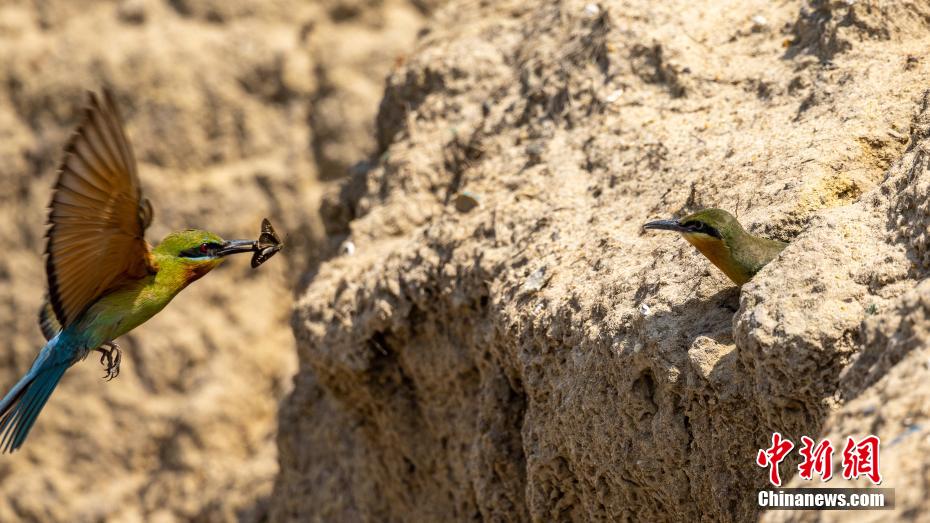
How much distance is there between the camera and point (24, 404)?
12.1ft

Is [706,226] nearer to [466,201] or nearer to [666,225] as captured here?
[666,225]

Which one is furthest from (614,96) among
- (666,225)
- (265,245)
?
(265,245)

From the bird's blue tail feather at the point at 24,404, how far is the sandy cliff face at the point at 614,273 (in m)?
0.86

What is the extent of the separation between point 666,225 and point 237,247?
1.40 metres

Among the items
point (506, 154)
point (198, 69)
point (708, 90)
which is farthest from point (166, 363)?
point (708, 90)

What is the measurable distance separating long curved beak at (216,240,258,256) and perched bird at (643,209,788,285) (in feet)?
4.56

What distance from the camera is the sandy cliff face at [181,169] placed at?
21.1ft

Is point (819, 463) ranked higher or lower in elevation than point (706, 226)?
lower

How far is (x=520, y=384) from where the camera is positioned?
11.2 feet

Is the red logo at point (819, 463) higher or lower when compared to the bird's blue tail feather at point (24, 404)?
lower

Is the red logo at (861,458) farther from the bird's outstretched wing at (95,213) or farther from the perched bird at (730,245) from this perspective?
the bird's outstretched wing at (95,213)

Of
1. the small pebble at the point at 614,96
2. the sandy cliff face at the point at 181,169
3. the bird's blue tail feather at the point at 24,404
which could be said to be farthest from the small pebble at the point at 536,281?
the sandy cliff face at the point at 181,169

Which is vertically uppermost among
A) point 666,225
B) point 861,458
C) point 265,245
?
point 265,245

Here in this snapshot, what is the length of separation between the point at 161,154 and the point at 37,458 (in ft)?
6.04
